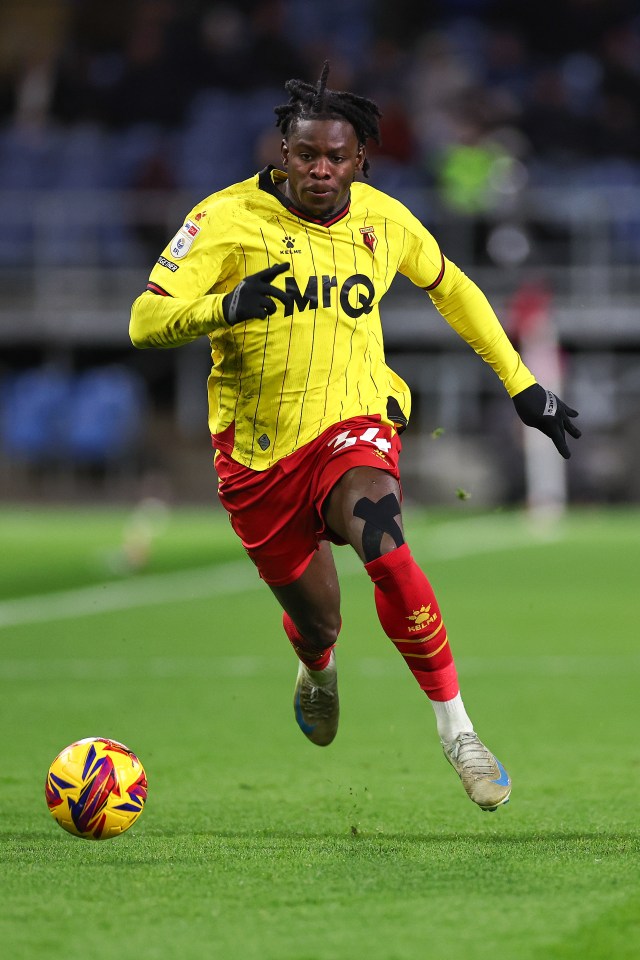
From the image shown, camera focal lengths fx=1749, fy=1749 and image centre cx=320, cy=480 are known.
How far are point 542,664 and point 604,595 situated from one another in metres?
3.82

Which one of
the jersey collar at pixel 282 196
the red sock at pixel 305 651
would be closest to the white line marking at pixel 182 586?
the red sock at pixel 305 651

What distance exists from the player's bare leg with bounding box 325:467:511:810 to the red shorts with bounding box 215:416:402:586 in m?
0.18

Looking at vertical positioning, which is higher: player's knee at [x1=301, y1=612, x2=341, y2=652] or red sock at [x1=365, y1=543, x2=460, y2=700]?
red sock at [x1=365, y1=543, x2=460, y2=700]

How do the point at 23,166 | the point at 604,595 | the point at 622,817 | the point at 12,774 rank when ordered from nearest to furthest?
the point at 622,817 < the point at 12,774 < the point at 604,595 < the point at 23,166

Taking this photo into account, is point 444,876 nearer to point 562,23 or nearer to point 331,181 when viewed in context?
point 331,181

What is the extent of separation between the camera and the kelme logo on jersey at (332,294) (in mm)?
5598

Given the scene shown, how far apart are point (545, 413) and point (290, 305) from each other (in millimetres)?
958

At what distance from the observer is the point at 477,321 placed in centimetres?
603

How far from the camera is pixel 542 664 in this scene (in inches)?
378

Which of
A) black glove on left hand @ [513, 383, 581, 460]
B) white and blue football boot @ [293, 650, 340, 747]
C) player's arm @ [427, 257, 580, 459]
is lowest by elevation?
white and blue football boot @ [293, 650, 340, 747]

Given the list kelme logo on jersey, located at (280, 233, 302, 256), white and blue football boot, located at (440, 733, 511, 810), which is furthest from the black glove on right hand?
white and blue football boot, located at (440, 733, 511, 810)

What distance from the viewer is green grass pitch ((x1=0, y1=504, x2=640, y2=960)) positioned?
155 inches

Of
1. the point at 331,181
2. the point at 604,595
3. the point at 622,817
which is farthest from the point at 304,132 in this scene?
the point at 604,595

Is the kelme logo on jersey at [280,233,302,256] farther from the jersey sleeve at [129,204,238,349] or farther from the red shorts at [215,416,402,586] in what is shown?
the red shorts at [215,416,402,586]
